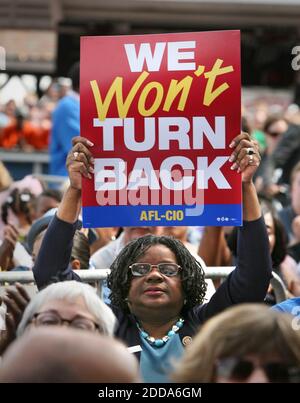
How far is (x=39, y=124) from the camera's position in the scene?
57.7 feet

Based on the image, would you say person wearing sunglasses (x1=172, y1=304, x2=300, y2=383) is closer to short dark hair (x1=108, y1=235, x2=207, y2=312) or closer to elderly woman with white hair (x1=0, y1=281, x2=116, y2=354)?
elderly woman with white hair (x1=0, y1=281, x2=116, y2=354)

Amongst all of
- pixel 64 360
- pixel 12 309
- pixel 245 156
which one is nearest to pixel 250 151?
pixel 245 156

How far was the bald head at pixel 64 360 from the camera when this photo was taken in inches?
113

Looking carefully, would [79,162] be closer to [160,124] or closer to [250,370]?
[160,124]

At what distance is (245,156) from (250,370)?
5.86 feet

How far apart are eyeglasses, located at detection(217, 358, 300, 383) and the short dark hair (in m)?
1.63

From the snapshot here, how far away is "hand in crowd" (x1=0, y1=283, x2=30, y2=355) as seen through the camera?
5.23m

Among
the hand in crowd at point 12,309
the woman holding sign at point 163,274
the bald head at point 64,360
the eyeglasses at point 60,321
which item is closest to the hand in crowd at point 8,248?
the hand in crowd at point 12,309

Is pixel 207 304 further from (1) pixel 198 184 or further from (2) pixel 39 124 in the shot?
(2) pixel 39 124

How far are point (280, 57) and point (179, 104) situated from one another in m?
16.0

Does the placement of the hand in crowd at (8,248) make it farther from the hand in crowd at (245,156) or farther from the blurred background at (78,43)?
the blurred background at (78,43)

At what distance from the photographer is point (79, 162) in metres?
5.33

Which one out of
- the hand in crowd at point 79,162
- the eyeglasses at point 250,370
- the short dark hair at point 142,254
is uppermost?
the hand in crowd at point 79,162

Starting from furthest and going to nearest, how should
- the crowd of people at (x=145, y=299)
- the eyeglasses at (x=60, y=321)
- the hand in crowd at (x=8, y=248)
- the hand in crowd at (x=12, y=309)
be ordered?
1. the hand in crowd at (x=8, y=248)
2. the hand in crowd at (x=12, y=309)
3. the eyeglasses at (x=60, y=321)
4. the crowd of people at (x=145, y=299)
